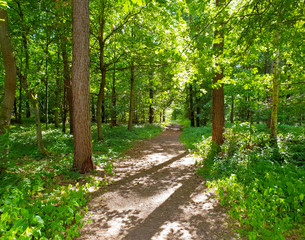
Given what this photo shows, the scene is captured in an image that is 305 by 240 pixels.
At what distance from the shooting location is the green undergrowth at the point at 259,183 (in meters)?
3.31

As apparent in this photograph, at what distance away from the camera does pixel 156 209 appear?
4535mm

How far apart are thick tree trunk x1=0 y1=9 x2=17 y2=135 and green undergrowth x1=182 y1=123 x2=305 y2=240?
6.36 m

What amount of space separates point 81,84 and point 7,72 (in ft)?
7.53

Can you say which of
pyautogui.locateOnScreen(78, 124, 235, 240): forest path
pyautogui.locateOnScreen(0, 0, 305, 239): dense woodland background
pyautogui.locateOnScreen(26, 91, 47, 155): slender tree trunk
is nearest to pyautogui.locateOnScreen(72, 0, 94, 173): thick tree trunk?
pyautogui.locateOnScreen(0, 0, 305, 239): dense woodland background

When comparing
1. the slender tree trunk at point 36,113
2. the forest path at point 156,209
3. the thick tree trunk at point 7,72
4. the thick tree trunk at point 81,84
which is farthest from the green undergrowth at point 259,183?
the slender tree trunk at point 36,113

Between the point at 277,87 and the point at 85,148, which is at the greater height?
the point at 277,87

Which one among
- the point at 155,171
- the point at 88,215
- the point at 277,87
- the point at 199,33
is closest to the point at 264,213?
the point at 88,215

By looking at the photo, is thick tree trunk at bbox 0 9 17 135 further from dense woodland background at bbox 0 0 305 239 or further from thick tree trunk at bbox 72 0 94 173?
thick tree trunk at bbox 72 0 94 173

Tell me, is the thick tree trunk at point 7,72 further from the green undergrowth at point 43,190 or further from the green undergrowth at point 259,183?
the green undergrowth at point 259,183

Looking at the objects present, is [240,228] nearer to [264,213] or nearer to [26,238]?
[264,213]

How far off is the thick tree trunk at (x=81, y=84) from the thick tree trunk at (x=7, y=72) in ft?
6.18

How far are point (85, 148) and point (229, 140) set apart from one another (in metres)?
6.17

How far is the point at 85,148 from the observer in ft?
20.8

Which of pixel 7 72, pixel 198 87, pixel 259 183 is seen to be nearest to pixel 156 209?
pixel 259 183
